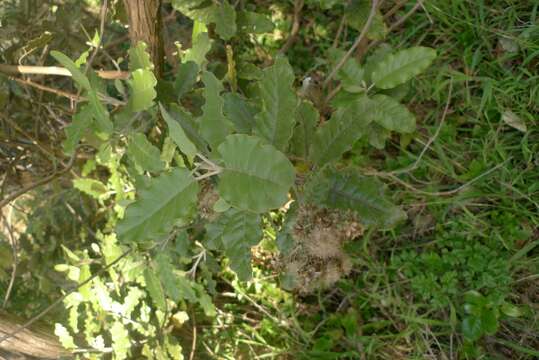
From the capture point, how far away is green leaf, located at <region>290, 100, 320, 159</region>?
4.49 ft

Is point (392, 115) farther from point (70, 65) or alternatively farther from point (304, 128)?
point (70, 65)

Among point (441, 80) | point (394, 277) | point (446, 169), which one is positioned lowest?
point (394, 277)

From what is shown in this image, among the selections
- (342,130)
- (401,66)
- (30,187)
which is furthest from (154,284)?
(401,66)

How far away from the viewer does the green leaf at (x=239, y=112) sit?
→ 1.40 meters

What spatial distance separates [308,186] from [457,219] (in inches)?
35.4

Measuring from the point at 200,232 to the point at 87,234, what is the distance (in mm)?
644

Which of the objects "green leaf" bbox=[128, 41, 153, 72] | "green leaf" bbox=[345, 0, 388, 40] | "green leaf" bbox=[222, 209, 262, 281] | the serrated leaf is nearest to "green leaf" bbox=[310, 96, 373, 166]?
"green leaf" bbox=[222, 209, 262, 281]

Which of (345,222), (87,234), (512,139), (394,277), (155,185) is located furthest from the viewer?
(87,234)

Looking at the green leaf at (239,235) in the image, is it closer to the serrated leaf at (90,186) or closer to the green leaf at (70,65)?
the green leaf at (70,65)

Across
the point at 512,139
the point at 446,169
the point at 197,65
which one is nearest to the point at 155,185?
the point at 197,65

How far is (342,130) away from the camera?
1318 millimetres

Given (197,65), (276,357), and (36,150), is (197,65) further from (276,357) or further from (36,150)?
(276,357)

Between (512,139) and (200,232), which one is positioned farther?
(200,232)

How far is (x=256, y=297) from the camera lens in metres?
2.31
